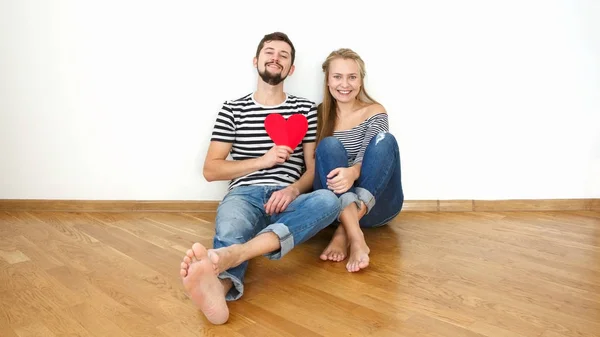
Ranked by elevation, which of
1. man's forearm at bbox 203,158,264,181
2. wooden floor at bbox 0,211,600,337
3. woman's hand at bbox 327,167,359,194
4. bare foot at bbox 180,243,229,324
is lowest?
wooden floor at bbox 0,211,600,337

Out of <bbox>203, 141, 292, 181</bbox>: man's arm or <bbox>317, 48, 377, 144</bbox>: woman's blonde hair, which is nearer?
<bbox>203, 141, 292, 181</bbox>: man's arm

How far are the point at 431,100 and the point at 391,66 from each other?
0.83 ft

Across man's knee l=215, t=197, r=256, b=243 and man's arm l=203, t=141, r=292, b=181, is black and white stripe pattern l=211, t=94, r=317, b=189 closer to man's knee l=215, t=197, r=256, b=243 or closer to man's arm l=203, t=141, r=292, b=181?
man's arm l=203, t=141, r=292, b=181

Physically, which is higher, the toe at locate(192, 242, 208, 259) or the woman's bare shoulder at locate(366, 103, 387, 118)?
the woman's bare shoulder at locate(366, 103, 387, 118)

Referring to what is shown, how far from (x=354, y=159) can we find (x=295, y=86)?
552 mm

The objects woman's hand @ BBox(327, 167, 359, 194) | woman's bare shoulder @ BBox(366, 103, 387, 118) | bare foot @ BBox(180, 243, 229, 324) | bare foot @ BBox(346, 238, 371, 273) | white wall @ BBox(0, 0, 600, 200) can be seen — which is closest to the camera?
bare foot @ BBox(180, 243, 229, 324)

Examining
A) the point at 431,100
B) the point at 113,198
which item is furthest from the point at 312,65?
the point at 113,198

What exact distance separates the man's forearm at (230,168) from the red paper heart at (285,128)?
0.11m

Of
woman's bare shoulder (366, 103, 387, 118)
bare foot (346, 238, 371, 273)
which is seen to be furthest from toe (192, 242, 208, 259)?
woman's bare shoulder (366, 103, 387, 118)

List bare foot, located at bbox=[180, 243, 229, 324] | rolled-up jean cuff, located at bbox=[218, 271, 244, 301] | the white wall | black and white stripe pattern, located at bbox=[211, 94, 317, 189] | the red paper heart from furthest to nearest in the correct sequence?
the white wall, black and white stripe pattern, located at bbox=[211, 94, 317, 189], the red paper heart, rolled-up jean cuff, located at bbox=[218, 271, 244, 301], bare foot, located at bbox=[180, 243, 229, 324]

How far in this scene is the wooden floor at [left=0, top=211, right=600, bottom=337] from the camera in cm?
125

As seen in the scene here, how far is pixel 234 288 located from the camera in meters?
1.43

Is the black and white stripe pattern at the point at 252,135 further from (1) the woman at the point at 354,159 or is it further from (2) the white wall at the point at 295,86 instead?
(2) the white wall at the point at 295,86

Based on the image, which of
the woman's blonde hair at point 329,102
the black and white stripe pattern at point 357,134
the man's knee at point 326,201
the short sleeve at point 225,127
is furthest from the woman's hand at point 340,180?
the short sleeve at point 225,127
